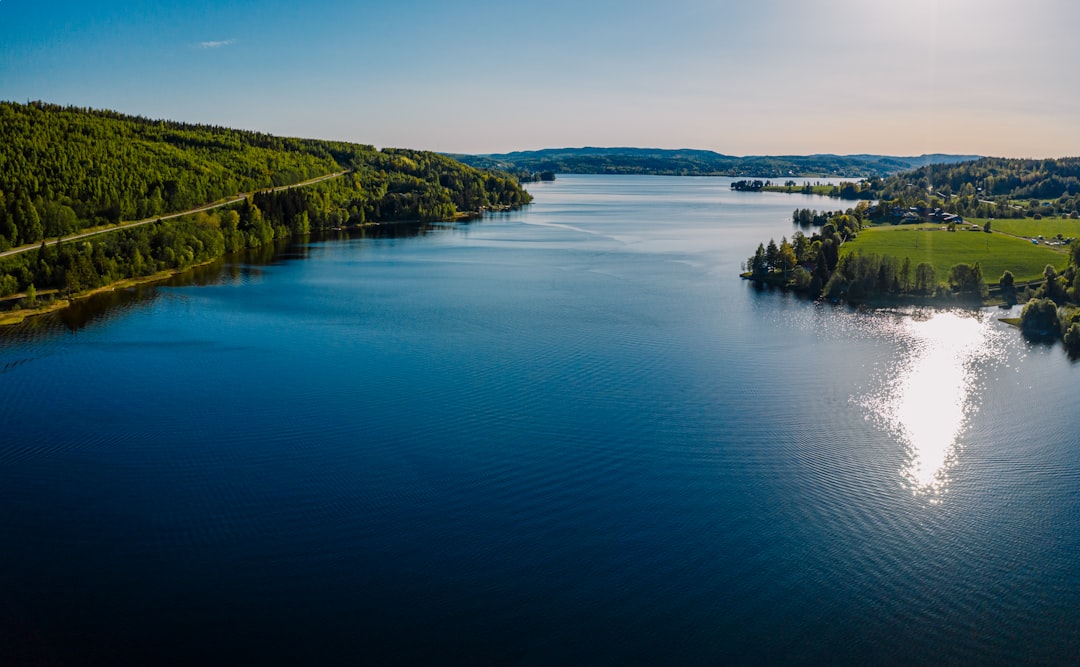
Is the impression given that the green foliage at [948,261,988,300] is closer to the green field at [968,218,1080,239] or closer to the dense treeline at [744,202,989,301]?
the dense treeline at [744,202,989,301]

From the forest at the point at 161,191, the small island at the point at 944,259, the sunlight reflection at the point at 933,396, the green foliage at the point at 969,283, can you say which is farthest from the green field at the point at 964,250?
the forest at the point at 161,191

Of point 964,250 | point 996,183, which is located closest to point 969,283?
point 964,250

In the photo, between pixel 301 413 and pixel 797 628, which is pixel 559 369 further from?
pixel 797 628

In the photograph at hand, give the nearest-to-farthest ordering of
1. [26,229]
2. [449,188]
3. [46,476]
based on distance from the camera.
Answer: [46,476]
[26,229]
[449,188]

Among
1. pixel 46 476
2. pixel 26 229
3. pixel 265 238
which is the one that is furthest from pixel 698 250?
pixel 46 476

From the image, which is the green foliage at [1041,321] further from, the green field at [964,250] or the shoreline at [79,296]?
the shoreline at [79,296]
